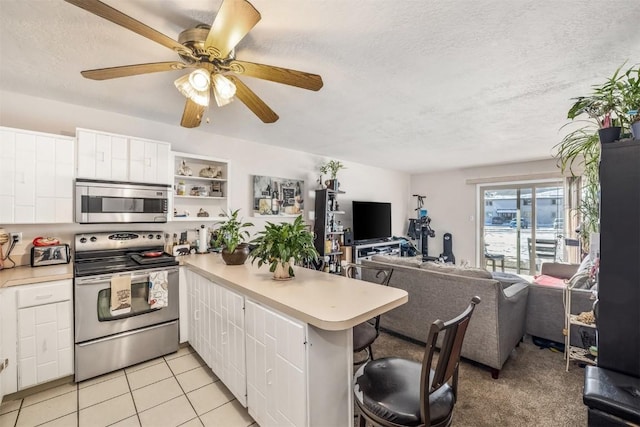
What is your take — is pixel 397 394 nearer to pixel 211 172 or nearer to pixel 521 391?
pixel 521 391

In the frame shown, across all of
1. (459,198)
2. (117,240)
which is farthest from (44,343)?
(459,198)

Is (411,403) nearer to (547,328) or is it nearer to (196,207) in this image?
(547,328)

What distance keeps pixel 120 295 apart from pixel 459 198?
21.6 ft

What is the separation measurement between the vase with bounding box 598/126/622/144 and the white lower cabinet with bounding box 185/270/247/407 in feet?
7.47

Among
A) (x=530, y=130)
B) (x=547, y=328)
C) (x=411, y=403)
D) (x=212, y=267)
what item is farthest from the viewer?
(x=530, y=130)

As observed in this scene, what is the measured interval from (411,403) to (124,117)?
3643 millimetres

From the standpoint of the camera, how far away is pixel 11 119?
2504 mm

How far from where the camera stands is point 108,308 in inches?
95.2

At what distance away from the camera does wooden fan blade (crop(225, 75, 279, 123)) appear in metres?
1.79

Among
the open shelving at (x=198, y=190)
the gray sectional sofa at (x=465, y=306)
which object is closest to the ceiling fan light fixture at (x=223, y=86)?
the open shelving at (x=198, y=190)

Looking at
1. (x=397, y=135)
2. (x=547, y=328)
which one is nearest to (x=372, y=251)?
(x=397, y=135)

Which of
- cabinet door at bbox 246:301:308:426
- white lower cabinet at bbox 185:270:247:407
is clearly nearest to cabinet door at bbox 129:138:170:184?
white lower cabinet at bbox 185:270:247:407

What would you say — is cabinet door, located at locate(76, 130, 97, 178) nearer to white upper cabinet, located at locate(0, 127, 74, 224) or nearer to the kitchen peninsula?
white upper cabinet, located at locate(0, 127, 74, 224)

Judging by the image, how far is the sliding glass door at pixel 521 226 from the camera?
566cm
